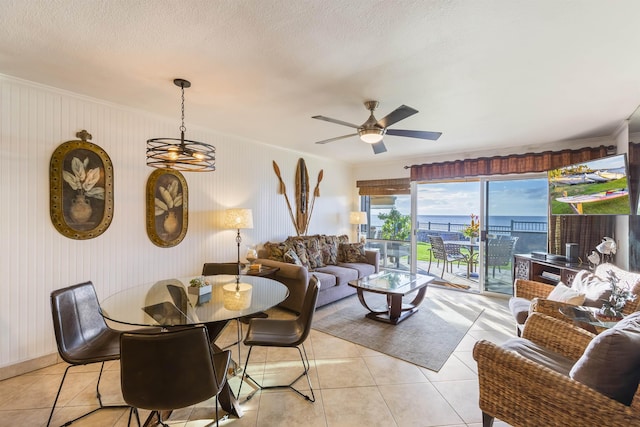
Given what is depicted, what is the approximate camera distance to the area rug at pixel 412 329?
9.34ft

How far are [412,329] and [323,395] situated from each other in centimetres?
160

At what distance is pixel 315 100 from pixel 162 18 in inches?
55.8

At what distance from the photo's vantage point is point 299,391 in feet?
7.32

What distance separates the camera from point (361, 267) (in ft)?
16.0

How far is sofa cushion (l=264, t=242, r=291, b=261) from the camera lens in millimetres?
4266

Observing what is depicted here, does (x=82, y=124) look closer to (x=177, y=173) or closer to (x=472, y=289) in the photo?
(x=177, y=173)

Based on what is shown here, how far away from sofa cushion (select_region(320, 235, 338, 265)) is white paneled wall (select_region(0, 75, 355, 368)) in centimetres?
135

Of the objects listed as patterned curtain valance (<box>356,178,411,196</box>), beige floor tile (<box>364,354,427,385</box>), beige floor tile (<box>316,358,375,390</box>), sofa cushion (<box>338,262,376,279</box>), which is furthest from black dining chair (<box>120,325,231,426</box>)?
patterned curtain valance (<box>356,178,411,196</box>)

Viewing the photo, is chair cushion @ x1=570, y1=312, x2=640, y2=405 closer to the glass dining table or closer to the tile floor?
the tile floor

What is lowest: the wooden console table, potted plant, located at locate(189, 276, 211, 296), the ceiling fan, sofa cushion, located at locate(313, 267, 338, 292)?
sofa cushion, located at locate(313, 267, 338, 292)

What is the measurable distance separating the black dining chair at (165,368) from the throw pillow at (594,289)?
118 inches

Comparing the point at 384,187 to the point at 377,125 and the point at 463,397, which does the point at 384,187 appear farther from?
the point at 463,397

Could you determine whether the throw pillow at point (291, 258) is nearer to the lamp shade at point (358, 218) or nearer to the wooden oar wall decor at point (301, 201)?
the wooden oar wall decor at point (301, 201)

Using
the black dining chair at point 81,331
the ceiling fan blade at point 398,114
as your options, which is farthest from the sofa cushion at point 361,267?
the black dining chair at point 81,331
